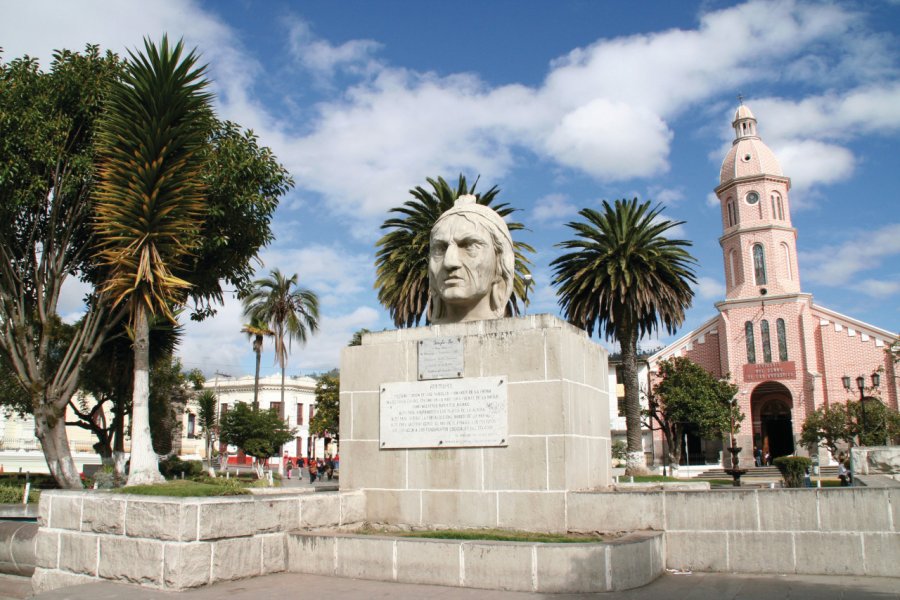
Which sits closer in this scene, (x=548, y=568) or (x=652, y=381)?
(x=548, y=568)

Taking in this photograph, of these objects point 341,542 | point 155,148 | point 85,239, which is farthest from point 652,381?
point 341,542

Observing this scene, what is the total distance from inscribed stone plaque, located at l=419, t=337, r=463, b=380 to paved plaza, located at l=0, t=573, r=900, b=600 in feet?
8.64

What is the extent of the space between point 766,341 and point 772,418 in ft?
21.4

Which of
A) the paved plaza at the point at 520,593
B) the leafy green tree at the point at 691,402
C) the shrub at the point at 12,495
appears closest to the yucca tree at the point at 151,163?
the paved plaza at the point at 520,593

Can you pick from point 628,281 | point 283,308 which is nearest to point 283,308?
point 283,308

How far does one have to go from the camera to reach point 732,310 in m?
60.4

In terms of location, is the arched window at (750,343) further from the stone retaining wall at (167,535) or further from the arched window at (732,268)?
the stone retaining wall at (167,535)

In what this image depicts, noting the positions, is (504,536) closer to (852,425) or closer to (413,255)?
(413,255)

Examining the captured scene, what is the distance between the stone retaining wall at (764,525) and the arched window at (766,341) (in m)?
55.9

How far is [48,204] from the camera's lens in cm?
2139

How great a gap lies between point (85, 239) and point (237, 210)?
4.65m

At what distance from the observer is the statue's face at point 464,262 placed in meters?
9.12

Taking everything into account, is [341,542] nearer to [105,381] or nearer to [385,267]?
[385,267]

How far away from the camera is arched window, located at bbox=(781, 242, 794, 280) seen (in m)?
60.2
